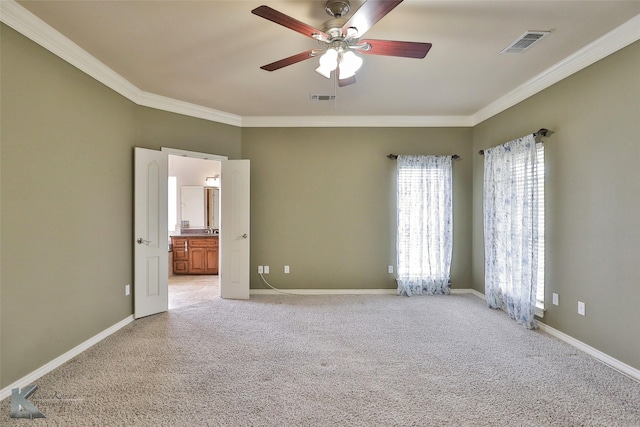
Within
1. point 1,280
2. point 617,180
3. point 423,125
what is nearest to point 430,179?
point 423,125

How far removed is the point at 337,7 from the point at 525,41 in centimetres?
175

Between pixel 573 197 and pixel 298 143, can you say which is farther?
pixel 298 143

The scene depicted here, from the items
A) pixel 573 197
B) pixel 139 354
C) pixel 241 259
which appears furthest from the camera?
pixel 241 259

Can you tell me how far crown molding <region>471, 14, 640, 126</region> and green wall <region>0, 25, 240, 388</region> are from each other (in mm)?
4714

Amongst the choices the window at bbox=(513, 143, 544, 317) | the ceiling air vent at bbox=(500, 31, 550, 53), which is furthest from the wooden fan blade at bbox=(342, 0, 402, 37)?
the window at bbox=(513, 143, 544, 317)

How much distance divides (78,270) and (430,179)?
4.55 m

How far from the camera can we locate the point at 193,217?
6.87 metres

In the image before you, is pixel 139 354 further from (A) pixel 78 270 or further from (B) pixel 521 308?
(B) pixel 521 308

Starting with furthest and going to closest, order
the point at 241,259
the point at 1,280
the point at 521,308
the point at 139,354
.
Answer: the point at 241,259
the point at 521,308
the point at 139,354
the point at 1,280

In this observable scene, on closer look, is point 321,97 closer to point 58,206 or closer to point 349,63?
point 349,63

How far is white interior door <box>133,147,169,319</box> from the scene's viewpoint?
370 centimetres

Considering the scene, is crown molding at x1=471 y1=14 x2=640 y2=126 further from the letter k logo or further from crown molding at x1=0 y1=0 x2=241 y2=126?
the letter k logo

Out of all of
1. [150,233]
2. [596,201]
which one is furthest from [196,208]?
Result: [596,201]

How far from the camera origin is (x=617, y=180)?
258 cm
